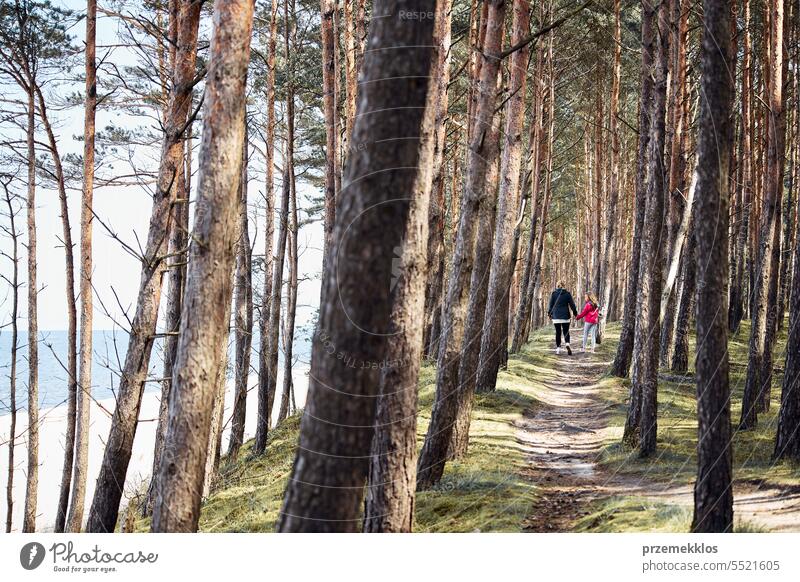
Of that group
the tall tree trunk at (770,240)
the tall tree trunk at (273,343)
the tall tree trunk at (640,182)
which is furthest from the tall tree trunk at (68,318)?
the tall tree trunk at (770,240)

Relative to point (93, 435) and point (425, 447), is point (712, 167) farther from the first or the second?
point (93, 435)

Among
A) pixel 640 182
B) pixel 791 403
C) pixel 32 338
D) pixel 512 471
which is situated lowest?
pixel 512 471

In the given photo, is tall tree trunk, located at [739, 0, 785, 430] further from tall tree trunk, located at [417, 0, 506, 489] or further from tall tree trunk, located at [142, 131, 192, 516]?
tall tree trunk, located at [142, 131, 192, 516]

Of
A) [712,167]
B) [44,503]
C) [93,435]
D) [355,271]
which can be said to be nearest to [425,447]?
[712,167]

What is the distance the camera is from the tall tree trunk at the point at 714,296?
5242 millimetres

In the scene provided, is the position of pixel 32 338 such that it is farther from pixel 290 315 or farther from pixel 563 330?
pixel 563 330

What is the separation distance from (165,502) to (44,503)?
78.7 feet

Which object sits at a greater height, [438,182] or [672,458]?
[438,182]

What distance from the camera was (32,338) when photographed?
51.9ft

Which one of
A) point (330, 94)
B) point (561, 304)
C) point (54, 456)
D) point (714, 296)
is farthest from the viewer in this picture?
point (54, 456)

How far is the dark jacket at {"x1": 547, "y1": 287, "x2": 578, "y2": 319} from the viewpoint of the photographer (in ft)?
62.0

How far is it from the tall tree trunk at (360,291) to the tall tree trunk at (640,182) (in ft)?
22.1

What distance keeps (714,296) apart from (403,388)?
8.35 feet

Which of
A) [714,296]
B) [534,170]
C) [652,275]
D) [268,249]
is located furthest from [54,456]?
[714,296]
